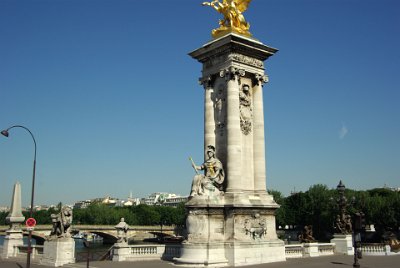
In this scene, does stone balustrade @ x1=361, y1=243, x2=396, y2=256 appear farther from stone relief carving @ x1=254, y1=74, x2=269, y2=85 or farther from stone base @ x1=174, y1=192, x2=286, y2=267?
stone relief carving @ x1=254, y1=74, x2=269, y2=85

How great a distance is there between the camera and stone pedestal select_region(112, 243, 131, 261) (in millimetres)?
24797

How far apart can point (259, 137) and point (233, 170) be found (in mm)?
3135

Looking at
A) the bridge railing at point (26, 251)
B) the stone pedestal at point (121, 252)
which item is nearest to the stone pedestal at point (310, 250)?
the stone pedestal at point (121, 252)

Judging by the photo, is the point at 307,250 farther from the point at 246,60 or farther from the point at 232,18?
the point at 232,18

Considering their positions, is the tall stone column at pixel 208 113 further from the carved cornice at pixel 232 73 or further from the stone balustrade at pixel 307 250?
the stone balustrade at pixel 307 250

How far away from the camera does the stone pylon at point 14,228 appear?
2838 cm

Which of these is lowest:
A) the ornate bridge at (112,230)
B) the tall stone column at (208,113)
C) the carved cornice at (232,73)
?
the ornate bridge at (112,230)

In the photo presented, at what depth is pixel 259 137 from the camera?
1001 inches

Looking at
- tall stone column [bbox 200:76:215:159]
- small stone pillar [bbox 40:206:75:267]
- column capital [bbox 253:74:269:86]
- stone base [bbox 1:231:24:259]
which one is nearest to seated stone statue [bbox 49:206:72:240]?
small stone pillar [bbox 40:206:75:267]

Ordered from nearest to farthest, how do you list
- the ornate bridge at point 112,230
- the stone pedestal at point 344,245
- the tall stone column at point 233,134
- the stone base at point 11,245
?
1. the tall stone column at point 233,134
2. the stone base at point 11,245
3. the stone pedestal at point 344,245
4. the ornate bridge at point 112,230

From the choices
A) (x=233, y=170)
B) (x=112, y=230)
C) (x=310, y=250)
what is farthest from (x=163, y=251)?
(x=112, y=230)

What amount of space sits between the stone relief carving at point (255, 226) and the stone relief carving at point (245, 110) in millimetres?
4803

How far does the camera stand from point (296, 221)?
72250 millimetres

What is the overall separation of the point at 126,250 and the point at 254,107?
10.9 metres
